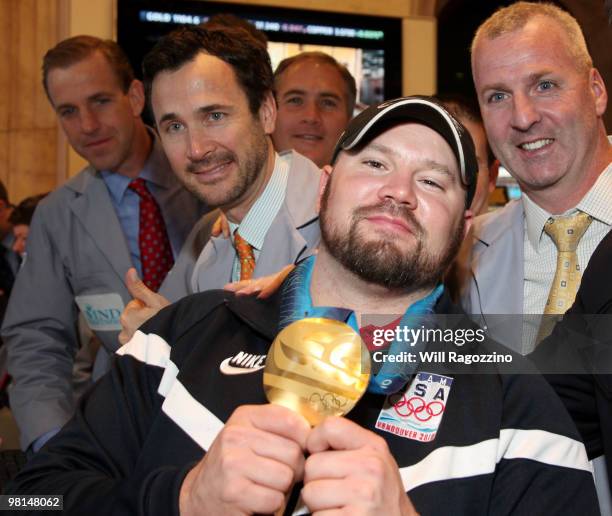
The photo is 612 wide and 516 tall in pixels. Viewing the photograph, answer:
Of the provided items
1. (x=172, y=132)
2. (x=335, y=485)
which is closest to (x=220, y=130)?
(x=172, y=132)

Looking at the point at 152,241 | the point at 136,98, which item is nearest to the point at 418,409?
the point at 152,241

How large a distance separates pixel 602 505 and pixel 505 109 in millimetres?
1007

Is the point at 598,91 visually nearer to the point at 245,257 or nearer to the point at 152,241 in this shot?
the point at 245,257

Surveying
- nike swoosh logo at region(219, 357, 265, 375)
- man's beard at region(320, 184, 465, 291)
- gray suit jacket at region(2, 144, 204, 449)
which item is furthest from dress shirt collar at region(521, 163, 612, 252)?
gray suit jacket at region(2, 144, 204, 449)

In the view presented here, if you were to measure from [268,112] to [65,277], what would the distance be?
913 millimetres

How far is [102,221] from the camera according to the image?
2.69 meters

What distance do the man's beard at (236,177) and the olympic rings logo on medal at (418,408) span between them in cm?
101

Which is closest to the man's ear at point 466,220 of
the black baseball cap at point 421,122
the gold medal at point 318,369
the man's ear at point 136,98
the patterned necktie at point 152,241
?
the black baseball cap at point 421,122

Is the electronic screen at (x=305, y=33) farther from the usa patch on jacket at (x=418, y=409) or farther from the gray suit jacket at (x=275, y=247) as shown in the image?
the usa patch on jacket at (x=418, y=409)

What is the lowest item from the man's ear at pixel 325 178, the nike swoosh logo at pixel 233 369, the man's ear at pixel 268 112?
the nike swoosh logo at pixel 233 369

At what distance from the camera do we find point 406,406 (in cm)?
131

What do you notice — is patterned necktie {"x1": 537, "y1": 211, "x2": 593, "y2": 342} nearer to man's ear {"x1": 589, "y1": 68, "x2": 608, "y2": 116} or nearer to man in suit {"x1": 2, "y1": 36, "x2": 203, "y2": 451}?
man's ear {"x1": 589, "y1": 68, "x2": 608, "y2": 116}

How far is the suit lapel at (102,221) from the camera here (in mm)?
2629

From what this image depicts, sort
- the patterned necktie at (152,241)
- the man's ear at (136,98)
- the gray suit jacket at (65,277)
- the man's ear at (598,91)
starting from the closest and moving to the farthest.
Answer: the man's ear at (598,91) < the gray suit jacket at (65,277) < the patterned necktie at (152,241) < the man's ear at (136,98)
